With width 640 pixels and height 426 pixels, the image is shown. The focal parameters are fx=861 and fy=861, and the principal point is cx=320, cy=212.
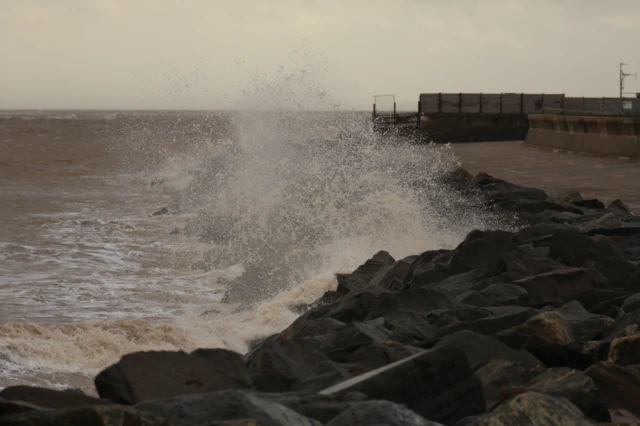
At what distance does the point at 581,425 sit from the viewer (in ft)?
9.18

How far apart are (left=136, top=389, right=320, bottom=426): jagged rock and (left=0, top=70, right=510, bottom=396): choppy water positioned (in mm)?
2959

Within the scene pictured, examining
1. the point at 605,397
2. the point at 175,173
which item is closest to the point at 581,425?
the point at 605,397

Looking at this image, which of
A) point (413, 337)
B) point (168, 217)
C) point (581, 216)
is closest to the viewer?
point (413, 337)

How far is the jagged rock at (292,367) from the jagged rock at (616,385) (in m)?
1.05

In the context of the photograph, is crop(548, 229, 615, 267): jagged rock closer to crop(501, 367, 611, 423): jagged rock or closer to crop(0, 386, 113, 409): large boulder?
crop(501, 367, 611, 423): jagged rock

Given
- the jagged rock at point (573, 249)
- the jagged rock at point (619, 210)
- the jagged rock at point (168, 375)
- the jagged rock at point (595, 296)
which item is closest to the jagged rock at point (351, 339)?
the jagged rock at point (168, 375)

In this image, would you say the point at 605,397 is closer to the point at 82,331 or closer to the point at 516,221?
the point at 82,331

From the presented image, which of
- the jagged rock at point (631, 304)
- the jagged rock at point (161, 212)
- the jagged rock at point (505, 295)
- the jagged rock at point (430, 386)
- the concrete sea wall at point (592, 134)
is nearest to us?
the jagged rock at point (430, 386)

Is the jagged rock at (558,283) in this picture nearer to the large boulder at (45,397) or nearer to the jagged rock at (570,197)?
the large boulder at (45,397)

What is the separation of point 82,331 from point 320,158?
1182 centimetres

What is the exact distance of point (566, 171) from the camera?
15711mm

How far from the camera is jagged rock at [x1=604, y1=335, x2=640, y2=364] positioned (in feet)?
13.1

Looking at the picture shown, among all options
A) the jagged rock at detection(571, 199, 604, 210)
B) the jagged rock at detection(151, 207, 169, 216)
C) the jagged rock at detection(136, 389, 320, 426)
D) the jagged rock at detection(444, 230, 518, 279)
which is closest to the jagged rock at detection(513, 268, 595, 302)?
the jagged rock at detection(444, 230, 518, 279)

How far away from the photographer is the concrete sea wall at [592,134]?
16.8m
